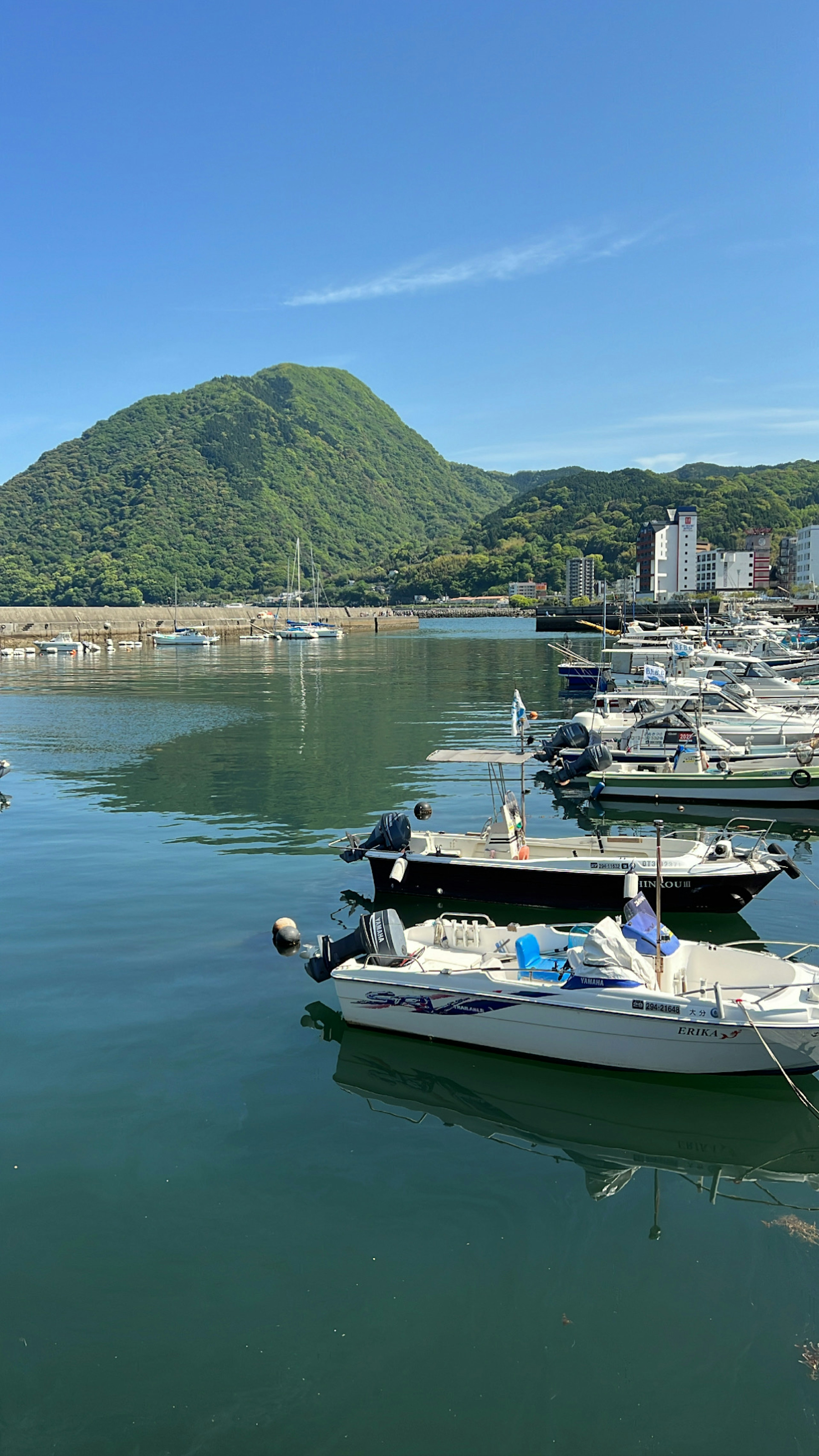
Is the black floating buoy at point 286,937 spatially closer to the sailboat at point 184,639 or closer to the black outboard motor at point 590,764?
the black outboard motor at point 590,764

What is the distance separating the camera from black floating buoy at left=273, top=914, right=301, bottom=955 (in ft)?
48.9

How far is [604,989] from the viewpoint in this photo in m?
11.5

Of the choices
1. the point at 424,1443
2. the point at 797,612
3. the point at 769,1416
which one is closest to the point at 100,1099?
the point at 424,1443

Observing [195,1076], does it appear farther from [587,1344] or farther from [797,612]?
[797,612]

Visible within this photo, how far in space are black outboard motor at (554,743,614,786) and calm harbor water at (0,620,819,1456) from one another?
381 inches

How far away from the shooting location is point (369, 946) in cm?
1345

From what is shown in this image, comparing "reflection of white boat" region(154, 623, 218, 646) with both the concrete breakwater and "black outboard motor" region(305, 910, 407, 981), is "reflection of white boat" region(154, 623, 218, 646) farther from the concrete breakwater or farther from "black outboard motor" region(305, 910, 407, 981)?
"black outboard motor" region(305, 910, 407, 981)

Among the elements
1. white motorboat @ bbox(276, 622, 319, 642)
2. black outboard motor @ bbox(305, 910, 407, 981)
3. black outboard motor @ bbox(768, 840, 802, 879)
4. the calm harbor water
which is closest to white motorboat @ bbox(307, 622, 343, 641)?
white motorboat @ bbox(276, 622, 319, 642)

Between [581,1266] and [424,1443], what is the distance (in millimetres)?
2406

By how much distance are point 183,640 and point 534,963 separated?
123m

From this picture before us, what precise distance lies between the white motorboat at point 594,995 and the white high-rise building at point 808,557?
624 ft

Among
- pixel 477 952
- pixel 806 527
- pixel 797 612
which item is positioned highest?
pixel 806 527

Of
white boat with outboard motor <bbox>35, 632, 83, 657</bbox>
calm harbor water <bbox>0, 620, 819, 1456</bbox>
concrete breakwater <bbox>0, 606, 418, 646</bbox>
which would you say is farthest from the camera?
concrete breakwater <bbox>0, 606, 418, 646</bbox>

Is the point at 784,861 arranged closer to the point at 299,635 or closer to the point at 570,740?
the point at 570,740
